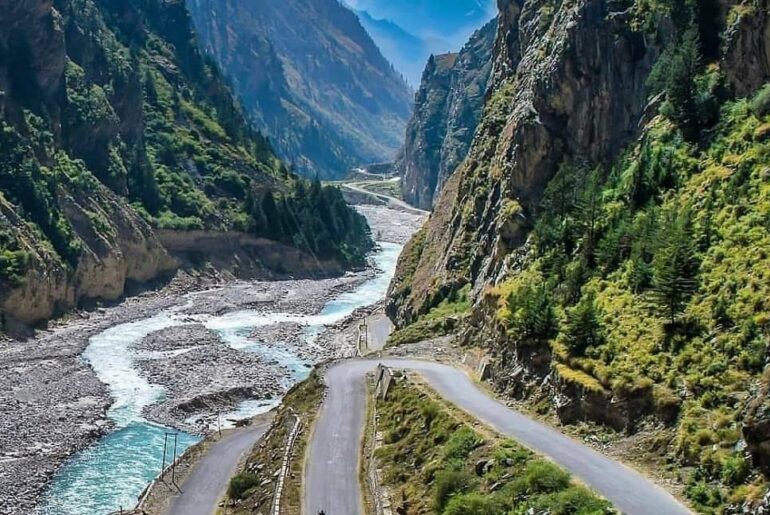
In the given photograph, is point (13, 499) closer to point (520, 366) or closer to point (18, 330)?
point (520, 366)

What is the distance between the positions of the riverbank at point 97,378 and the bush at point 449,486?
86.4 ft

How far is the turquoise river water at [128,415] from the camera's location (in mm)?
46438

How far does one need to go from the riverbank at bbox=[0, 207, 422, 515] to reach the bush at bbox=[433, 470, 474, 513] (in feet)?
86.4

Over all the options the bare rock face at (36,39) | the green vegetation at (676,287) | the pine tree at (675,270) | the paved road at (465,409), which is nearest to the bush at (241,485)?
the paved road at (465,409)

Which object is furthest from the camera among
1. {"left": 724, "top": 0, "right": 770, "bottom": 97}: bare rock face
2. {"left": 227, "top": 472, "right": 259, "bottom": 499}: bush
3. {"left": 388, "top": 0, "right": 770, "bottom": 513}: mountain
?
{"left": 227, "top": 472, "right": 259, "bottom": 499}: bush

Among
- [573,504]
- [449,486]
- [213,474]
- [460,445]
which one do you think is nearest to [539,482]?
[573,504]

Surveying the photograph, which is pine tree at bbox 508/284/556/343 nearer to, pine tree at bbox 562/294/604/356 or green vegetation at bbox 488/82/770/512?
green vegetation at bbox 488/82/770/512

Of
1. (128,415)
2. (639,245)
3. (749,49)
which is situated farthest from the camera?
(128,415)

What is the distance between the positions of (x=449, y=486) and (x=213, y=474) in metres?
22.7

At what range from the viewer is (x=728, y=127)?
135 feet

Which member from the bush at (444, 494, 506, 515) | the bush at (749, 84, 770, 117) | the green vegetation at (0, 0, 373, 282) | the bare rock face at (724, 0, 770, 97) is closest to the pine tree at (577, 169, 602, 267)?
the bare rock face at (724, 0, 770, 97)

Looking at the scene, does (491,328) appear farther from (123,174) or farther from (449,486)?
(123,174)

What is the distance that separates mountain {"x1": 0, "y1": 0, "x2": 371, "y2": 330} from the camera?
98.2m

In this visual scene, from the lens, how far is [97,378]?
70.1 m
